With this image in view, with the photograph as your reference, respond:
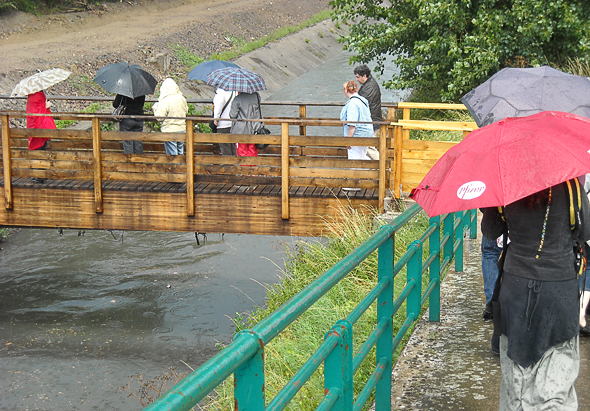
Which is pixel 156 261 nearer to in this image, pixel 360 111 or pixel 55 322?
pixel 55 322

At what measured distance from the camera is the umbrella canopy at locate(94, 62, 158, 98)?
981cm

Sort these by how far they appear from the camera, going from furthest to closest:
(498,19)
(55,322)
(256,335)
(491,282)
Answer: (498,19) → (55,322) → (491,282) → (256,335)

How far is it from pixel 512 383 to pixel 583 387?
97cm

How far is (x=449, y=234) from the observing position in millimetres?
5684

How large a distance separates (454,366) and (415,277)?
2.02ft

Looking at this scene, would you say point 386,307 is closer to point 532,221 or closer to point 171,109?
point 532,221

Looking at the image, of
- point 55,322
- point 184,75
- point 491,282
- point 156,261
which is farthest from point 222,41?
point 491,282

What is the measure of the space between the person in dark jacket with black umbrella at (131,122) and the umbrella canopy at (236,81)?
1546mm

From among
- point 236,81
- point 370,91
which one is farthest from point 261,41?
point 236,81

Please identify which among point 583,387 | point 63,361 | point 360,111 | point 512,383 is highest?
point 360,111

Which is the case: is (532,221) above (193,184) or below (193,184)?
above

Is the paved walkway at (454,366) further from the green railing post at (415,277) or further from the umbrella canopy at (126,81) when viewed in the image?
the umbrella canopy at (126,81)

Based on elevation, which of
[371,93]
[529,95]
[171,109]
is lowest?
[529,95]

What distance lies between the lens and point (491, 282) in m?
4.69
